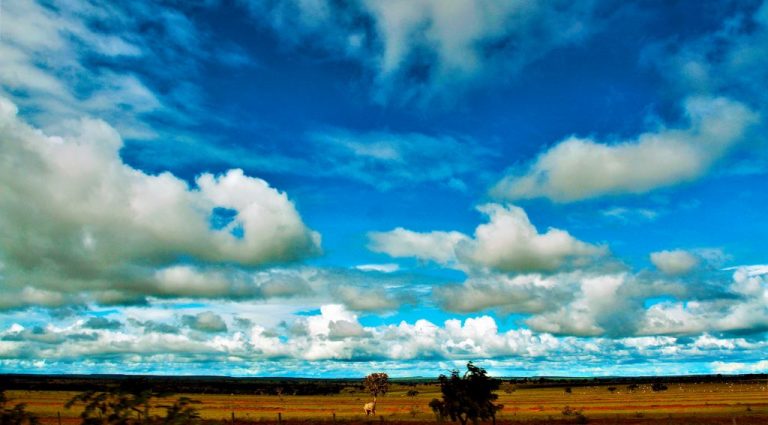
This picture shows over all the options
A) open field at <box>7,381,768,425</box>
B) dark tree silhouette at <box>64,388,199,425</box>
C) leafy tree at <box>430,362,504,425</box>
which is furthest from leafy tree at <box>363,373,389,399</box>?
dark tree silhouette at <box>64,388,199,425</box>

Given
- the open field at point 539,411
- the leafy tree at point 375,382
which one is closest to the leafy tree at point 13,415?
the open field at point 539,411

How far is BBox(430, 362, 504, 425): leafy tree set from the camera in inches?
1496

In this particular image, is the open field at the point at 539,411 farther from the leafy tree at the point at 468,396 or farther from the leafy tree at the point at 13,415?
the leafy tree at the point at 13,415

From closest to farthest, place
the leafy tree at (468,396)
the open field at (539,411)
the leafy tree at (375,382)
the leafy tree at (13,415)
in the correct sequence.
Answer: the leafy tree at (13,415) < the leafy tree at (468,396) < the open field at (539,411) < the leafy tree at (375,382)

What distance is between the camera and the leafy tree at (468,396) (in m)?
38.0

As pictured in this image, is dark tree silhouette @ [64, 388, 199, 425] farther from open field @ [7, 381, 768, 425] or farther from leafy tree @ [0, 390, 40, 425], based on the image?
open field @ [7, 381, 768, 425]

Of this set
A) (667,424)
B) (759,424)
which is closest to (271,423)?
(667,424)

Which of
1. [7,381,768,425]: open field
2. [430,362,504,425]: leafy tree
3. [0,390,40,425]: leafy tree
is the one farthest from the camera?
[7,381,768,425]: open field

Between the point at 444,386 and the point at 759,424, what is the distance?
46.3 metres

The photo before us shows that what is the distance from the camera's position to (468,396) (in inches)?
1512

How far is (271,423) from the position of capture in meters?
70.6

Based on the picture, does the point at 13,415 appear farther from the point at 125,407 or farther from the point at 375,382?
the point at 375,382

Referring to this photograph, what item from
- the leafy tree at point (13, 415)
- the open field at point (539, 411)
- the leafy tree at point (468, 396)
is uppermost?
the leafy tree at point (13, 415)

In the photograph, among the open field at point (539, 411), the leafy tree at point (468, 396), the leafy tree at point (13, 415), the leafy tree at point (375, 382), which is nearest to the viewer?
the leafy tree at point (13, 415)
